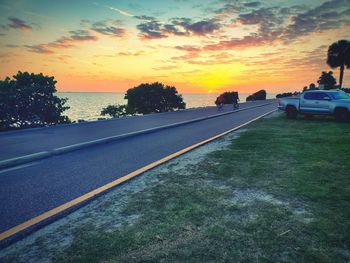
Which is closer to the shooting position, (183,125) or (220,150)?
(220,150)

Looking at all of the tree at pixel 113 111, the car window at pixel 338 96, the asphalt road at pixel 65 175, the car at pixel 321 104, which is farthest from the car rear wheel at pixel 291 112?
the tree at pixel 113 111

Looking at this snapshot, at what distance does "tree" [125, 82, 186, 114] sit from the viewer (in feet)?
106

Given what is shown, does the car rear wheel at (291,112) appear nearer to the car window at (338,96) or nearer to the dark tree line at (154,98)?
the car window at (338,96)

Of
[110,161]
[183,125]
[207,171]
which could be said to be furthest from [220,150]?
[183,125]

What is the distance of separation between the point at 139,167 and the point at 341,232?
4172 millimetres

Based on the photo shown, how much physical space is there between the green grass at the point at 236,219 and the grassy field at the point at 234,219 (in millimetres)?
10

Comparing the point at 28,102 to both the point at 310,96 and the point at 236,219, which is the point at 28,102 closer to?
the point at 236,219

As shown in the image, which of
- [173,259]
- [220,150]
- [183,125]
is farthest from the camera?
[183,125]

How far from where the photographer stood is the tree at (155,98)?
32.4 meters

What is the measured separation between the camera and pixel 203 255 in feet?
9.37

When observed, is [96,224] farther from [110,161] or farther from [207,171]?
[110,161]

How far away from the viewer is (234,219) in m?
3.66

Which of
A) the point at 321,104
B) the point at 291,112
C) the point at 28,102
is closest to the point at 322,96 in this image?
the point at 321,104

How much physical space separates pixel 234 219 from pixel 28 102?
15.3 metres
